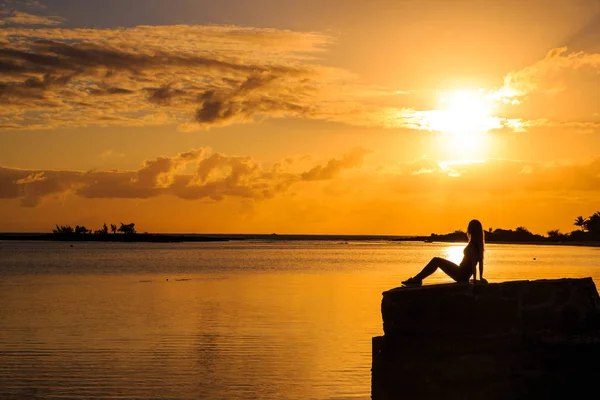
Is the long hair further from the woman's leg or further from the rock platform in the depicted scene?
the rock platform

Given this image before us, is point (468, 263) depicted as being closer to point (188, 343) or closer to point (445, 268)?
point (445, 268)

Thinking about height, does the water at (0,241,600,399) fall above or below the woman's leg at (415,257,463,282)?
below

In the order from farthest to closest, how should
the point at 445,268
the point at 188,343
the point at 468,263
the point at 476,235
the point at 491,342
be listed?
the point at 188,343 → the point at 445,268 → the point at 476,235 → the point at 468,263 → the point at 491,342

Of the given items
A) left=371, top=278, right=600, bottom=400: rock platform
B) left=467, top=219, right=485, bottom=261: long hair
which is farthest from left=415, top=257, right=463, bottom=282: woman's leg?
left=371, top=278, right=600, bottom=400: rock platform

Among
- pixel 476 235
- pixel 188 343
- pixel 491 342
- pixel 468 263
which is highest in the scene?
pixel 476 235

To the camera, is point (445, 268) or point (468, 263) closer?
point (468, 263)

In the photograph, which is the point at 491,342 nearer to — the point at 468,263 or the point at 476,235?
the point at 468,263

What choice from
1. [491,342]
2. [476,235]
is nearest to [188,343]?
[476,235]

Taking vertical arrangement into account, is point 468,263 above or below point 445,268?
above

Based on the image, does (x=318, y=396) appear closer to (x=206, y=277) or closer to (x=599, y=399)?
(x=599, y=399)

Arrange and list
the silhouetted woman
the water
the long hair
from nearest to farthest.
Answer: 1. the silhouetted woman
2. the long hair
3. the water

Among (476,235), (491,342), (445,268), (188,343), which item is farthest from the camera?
(188,343)

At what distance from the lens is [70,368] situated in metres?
20.5

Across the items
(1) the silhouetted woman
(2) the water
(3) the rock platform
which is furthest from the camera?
(2) the water
